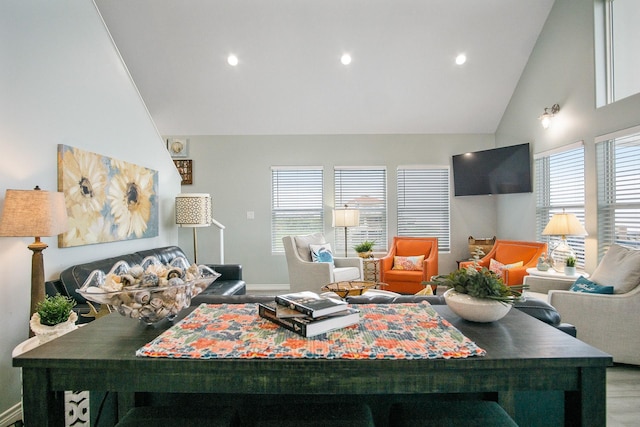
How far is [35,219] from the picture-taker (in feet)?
6.34

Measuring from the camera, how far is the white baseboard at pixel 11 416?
6.57 feet

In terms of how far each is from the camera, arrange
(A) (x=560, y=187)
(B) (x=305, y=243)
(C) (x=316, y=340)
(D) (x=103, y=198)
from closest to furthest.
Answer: (C) (x=316, y=340) < (D) (x=103, y=198) < (A) (x=560, y=187) < (B) (x=305, y=243)

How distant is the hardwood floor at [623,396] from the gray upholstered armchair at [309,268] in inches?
108

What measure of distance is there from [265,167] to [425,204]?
105 inches

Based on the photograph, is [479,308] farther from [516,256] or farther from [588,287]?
[516,256]

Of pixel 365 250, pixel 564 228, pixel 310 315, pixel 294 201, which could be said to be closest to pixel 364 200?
pixel 365 250

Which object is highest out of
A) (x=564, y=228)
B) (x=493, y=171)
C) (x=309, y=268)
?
(x=493, y=171)

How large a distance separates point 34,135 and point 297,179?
3542mm

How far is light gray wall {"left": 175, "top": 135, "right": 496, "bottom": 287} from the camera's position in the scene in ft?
17.7

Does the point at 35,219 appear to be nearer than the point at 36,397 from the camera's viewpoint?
No

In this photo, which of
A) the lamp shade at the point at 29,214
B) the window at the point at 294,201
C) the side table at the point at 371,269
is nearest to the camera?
the lamp shade at the point at 29,214

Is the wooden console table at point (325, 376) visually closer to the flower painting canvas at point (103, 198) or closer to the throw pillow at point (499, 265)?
the flower painting canvas at point (103, 198)

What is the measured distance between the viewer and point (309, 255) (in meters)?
4.70

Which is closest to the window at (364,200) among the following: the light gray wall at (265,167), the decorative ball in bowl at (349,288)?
the light gray wall at (265,167)
